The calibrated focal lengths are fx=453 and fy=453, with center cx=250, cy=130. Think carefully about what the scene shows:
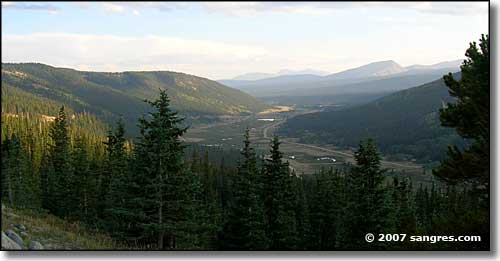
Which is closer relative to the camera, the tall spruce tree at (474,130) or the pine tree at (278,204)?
the tall spruce tree at (474,130)

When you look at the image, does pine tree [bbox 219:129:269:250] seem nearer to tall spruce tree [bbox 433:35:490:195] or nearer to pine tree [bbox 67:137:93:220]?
tall spruce tree [bbox 433:35:490:195]

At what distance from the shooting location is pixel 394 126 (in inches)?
5871

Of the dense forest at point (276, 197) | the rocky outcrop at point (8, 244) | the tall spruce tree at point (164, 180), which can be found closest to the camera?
the rocky outcrop at point (8, 244)

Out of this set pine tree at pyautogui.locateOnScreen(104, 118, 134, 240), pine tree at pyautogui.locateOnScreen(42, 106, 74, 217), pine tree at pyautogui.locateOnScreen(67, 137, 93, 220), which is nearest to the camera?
pine tree at pyautogui.locateOnScreen(104, 118, 134, 240)

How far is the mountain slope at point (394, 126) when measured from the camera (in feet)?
397

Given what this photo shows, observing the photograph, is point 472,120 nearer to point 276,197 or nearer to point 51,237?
point 51,237

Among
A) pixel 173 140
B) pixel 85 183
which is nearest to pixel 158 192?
pixel 173 140

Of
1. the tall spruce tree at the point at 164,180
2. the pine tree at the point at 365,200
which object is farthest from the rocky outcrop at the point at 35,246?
the pine tree at the point at 365,200

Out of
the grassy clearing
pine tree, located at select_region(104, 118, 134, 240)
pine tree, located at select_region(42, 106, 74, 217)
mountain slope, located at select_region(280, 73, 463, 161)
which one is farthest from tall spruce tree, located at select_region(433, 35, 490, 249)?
mountain slope, located at select_region(280, 73, 463, 161)

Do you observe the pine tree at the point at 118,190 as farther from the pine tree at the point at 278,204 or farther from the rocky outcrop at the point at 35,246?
the pine tree at the point at 278,204

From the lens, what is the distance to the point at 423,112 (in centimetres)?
15675

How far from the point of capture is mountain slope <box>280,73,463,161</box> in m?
121

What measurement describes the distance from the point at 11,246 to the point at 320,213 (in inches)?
583

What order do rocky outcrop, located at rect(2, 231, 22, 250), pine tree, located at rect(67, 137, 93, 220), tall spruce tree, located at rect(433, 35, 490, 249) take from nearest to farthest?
rocky outcrop, located at rect(2, 231, 22, 250)
tall spruce tree, located at rect(433, 35, 490, 249)
pine tree, located at rect(67, 137, 93, 220)
